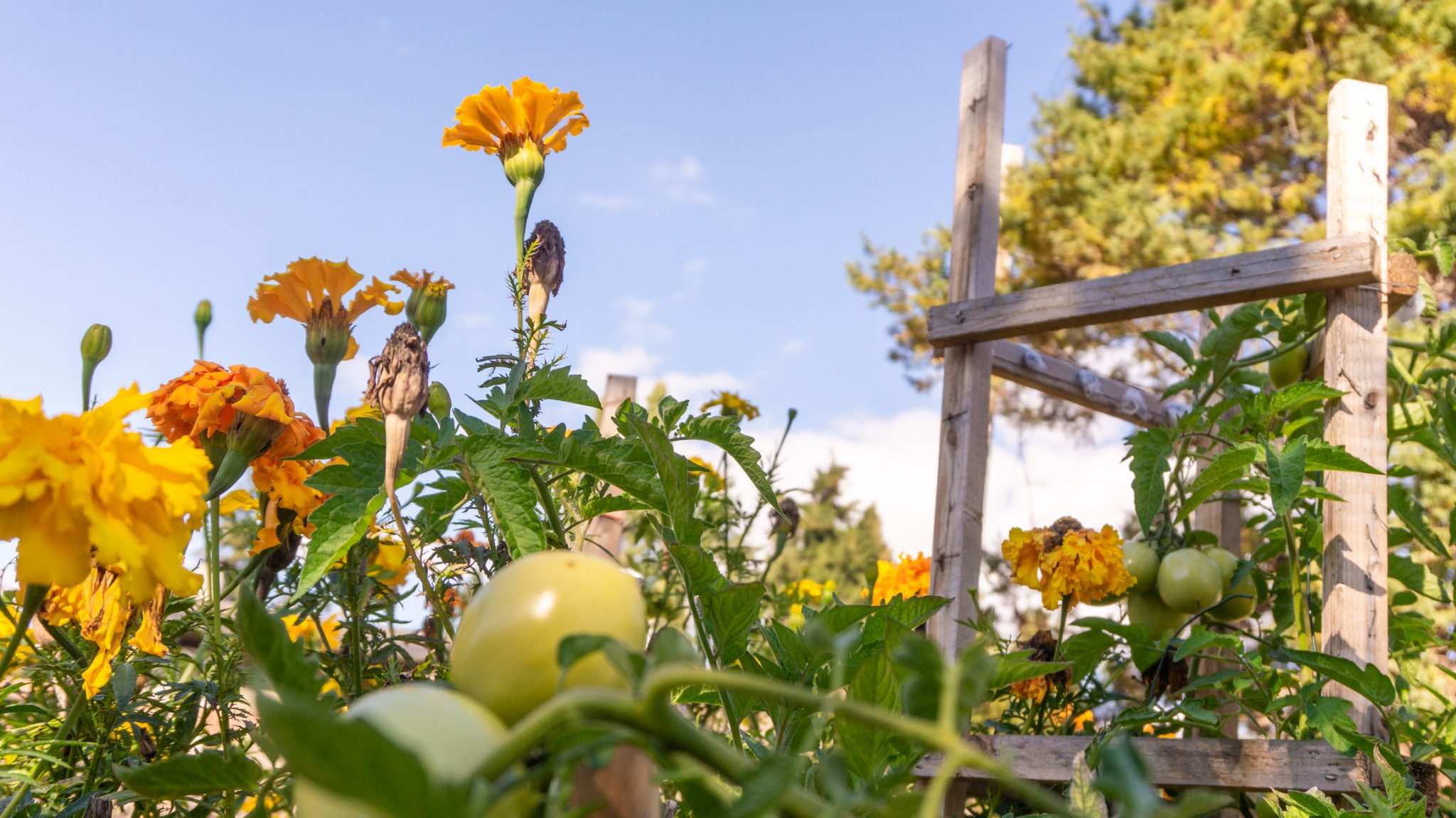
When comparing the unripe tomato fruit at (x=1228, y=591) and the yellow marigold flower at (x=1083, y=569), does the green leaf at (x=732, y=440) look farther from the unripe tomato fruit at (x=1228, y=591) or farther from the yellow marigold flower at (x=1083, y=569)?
the unripe tomato fruit at (x=1228, y=591)

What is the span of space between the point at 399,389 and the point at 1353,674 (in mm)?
1230

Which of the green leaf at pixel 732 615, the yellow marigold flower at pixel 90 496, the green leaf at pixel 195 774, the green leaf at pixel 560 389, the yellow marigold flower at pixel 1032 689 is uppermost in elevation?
the green leaf at pixel 560 389

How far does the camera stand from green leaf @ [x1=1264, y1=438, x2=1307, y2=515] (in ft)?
4.01

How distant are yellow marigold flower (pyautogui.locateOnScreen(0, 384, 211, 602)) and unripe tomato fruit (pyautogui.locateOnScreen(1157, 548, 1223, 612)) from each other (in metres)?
1.44

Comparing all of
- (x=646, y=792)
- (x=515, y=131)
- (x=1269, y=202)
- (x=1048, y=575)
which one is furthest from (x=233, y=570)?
(x=1269, y=202)

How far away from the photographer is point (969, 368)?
5.81 ft

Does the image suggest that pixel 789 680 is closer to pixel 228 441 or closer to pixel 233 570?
pixel 228 441

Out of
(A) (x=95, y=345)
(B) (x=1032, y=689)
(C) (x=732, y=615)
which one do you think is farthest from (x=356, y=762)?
(B) (x=1032, y=689)

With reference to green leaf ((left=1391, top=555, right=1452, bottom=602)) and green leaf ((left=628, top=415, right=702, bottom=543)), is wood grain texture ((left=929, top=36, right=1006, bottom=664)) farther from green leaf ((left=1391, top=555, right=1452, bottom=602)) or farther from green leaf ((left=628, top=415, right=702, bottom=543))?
green leaf ((left=628, top=415, right=702, bottom=543))

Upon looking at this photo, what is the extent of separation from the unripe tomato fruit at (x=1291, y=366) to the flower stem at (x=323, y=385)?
1.60 metres

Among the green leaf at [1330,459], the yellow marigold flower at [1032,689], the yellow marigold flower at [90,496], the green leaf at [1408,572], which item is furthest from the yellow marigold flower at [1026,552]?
the yellow marigold flower at [90,496]

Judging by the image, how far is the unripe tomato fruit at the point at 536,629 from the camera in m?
0.24

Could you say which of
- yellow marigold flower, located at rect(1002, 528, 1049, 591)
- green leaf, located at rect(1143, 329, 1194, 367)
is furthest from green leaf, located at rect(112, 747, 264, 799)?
green leaf, located at rect(1143, 329, 1194, 367)

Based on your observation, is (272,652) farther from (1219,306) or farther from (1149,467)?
(1219,306)
